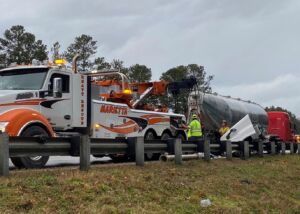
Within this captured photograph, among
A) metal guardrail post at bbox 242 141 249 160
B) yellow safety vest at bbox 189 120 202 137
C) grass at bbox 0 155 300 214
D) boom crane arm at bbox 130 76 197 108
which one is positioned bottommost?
grass at bbox 0 155 300 214

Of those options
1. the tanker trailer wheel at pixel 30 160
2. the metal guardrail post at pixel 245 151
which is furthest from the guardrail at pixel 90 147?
the metal guardrail post at pixel 245 151

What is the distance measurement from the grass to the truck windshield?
3.48 metres

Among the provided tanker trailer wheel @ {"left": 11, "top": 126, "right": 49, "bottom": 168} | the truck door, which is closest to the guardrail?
tanker trailer wheel @ {"left": 11, "top": 126, "right": 49, "bottom": 168}

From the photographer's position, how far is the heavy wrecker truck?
11337 mm

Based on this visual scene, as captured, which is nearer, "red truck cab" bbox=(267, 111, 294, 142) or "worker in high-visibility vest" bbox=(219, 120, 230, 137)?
"worker in high-visibility vest" bbox=(219, 120, 230, 137)

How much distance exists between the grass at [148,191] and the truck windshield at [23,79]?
3.48 metres

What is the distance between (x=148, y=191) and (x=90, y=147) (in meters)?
2.26

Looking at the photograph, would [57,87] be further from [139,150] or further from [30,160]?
[139,150]

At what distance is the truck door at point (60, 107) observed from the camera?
517 inches

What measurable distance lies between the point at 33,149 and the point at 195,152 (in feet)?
22.0

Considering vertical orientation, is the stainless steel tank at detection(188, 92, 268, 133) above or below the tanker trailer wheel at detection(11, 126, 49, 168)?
above

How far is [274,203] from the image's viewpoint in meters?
10.9

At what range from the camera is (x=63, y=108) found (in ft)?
44.5

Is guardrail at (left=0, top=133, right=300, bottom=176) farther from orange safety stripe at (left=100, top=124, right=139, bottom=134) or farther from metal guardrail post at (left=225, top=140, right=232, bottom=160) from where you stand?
orange safety stripe at (left=100, top=124, right=139, bottom=134)
